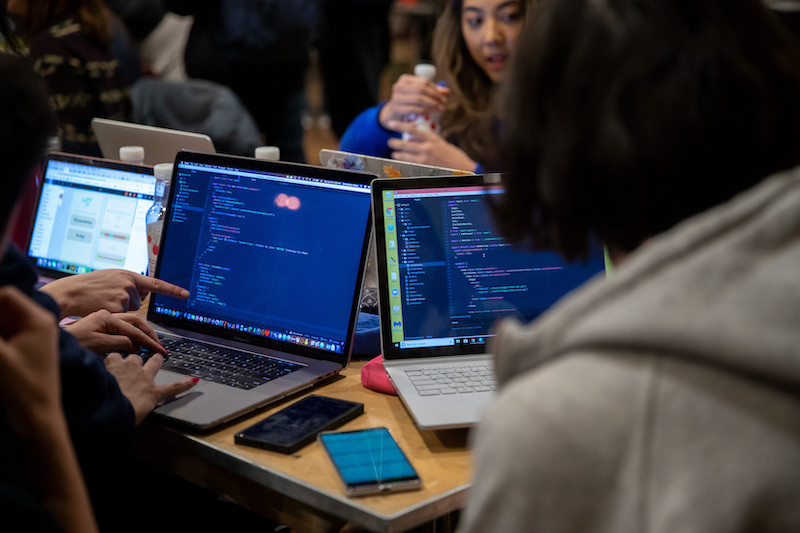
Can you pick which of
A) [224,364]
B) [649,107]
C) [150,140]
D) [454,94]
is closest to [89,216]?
[150,140]

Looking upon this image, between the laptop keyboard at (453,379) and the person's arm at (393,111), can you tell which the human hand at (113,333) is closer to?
the laptop keyboard at (453,379)

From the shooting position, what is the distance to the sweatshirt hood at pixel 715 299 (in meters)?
0.60

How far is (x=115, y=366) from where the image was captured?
128 cm


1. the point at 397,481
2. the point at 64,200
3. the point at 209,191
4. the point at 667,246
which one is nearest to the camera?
the point at 667,246

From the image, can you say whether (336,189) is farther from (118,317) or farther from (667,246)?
(667,246)

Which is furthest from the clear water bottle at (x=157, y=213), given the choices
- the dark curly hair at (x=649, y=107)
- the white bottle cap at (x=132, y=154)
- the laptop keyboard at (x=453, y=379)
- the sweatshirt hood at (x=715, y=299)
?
the sweatshirt hood at (x=715, y=299)

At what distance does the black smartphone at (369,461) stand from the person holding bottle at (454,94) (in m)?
1.08

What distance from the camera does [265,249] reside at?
149 cm

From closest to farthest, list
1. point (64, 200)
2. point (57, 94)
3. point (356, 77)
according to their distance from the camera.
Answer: point (64, 200), point (57, 94), point (356, 77)

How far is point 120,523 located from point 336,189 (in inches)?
26.7

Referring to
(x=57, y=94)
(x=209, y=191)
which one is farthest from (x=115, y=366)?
(x=57, y=94)

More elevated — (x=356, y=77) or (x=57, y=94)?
(x=356, y=77)

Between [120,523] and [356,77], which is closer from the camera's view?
[120,523]

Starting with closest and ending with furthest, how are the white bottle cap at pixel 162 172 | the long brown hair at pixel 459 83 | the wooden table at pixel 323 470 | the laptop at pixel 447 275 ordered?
the wooden table at pixel 323 470, the laptop at pixel 447 275, the white bottle cap at pixel 162 172, the long brown hair at pixel 459 83
